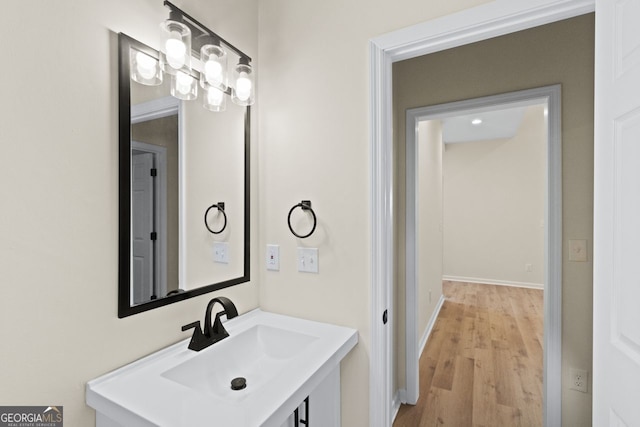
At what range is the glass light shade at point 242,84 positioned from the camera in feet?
4.46

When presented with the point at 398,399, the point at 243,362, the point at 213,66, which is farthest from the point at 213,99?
the point at 398,399

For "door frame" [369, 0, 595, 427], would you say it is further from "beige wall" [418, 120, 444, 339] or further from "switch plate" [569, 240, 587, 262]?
"beige wall" [418, 120, 444, 339]

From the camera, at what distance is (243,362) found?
1.27 meters

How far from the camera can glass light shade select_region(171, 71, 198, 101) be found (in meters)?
1.15

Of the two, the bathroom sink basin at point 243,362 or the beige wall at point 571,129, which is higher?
the beige wall at point 571,129

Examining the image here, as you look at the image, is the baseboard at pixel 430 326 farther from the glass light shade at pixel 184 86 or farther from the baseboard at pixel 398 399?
the glass light shade at pixel 184 86

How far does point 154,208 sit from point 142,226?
0.08m

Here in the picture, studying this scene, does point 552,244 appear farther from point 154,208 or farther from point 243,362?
point 154,208

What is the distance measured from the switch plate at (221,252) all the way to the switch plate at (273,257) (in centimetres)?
22

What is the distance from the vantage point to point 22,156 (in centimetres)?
79

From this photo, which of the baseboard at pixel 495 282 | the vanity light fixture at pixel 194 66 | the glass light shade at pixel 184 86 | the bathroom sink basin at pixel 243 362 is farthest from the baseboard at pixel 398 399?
the baseboard at pixel 495 282

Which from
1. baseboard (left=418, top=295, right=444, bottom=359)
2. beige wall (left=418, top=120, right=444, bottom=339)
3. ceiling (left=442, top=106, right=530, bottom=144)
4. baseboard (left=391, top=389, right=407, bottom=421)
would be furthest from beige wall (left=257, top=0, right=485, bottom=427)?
ceiling (left=442, top=106, right=530, bottom=144)

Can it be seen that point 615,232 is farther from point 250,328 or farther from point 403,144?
point 403,144

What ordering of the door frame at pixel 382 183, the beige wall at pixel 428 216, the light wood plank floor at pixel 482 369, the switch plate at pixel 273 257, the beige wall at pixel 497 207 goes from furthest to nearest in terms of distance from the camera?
the beige wall at pixel 497 207 → the beige wall at pixel 428 216 → the light wood plank floor at pixel 482 369 → the switch plate at pixel 273 257 → the door frame at pixel 382 183
